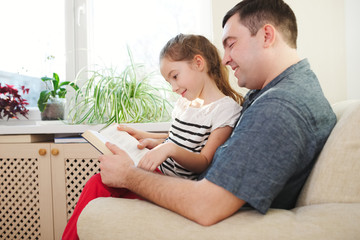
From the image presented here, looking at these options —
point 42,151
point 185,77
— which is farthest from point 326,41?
point 42,151

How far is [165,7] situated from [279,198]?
180 cm

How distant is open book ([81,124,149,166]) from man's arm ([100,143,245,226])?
12 cm

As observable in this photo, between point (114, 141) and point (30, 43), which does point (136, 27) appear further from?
point (114, 141)

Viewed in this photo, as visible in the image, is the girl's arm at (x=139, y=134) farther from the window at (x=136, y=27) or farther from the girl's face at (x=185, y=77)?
the window at (x=136, y=27)

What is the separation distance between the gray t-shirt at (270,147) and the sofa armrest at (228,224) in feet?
0.16

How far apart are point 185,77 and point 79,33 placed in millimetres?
1395

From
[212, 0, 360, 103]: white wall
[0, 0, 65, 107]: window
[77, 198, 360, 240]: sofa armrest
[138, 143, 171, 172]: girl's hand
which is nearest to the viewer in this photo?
[77, 198, 360, 240]: sofa armrest

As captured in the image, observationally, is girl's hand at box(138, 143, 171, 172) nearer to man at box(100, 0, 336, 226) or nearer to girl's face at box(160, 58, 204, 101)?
man at box(100, 0, 336, 226)

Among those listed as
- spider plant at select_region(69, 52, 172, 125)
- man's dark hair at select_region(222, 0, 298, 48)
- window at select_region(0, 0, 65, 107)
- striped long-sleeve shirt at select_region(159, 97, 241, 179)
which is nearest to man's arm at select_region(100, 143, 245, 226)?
striped long-sleeve shirt at select_region(159, 97, 241, 179)

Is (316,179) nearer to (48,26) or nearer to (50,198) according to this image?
(50,198)

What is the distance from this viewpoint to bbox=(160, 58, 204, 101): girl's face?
128 centimetres

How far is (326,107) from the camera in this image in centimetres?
83

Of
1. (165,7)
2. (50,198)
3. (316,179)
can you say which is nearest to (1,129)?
(50,198)

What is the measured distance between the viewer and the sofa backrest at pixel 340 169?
72 centimetres
